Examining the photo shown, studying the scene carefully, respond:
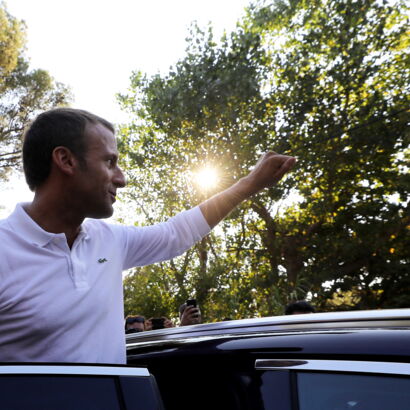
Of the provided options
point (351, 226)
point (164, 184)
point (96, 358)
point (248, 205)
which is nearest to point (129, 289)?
point (164, 184)

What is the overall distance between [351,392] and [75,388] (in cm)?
61

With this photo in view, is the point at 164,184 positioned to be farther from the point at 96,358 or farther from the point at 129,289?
the point at 96,358

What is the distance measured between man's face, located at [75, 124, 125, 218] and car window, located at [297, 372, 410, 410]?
894 millimetres

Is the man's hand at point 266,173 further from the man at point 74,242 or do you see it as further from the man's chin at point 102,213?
the man's chin at point 102,213

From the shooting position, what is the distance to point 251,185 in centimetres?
188

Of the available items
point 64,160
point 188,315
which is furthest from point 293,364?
point 188,315

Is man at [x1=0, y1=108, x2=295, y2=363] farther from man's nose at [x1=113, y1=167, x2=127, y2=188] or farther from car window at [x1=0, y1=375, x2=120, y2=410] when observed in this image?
car window at [x1=0, y1=375, x2=120, y2=410]

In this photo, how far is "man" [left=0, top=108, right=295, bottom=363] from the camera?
135 cm

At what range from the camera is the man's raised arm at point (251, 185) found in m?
1.85

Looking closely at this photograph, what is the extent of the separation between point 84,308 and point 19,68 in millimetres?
19591

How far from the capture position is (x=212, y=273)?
18.6 meters

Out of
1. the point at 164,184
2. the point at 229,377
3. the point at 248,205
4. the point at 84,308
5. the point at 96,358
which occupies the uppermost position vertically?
the point at 164,184

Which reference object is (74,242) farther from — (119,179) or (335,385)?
(335,385)

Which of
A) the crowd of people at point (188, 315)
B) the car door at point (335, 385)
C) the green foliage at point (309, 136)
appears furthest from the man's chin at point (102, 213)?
the green foliage at point (309, 136)
